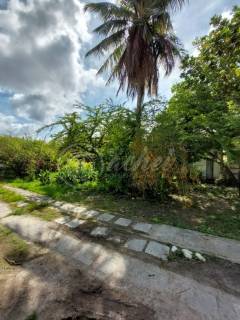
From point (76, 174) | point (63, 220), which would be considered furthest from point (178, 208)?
point (76, 174)

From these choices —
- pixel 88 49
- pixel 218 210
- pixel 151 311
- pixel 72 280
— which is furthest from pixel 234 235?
pixel 88 49

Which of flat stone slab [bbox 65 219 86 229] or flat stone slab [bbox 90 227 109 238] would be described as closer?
flat stone slab [bbox 90 227 109 238]

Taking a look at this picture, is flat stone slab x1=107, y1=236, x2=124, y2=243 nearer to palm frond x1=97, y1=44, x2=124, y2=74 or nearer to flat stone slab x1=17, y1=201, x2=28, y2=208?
flat stone slab x1=17, y1=201, x2=28, y2=208

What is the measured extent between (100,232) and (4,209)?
Answer: 286 centimetres

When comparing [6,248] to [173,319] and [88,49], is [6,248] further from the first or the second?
[88,49]

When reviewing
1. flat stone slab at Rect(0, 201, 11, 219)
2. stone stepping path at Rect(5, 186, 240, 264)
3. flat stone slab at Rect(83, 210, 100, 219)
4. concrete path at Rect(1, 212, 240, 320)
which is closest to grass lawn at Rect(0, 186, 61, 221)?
flat stone slab at Rect(0, 201, 11, 219)

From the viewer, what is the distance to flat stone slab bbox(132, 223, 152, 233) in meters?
3.31

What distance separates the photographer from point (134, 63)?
8.45 meters

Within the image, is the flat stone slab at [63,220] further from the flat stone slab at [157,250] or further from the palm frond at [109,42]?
the palm frond at [109,42]

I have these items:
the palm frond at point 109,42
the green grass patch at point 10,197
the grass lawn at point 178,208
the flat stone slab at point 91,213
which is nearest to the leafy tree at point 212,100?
the grass lawn at point 178,208

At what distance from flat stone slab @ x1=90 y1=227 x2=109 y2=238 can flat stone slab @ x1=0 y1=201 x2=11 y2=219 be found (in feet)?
7.44

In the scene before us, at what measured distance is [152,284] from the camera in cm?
197

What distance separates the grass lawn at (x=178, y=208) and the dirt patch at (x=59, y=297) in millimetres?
2048

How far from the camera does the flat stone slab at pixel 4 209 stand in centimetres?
421
